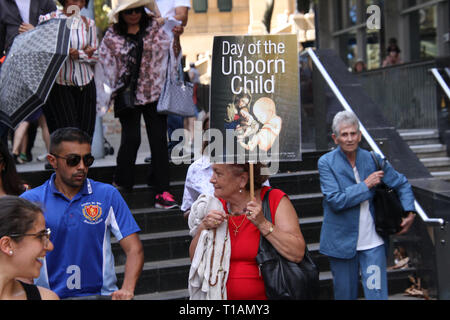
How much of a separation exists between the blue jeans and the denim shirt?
0.35 ft

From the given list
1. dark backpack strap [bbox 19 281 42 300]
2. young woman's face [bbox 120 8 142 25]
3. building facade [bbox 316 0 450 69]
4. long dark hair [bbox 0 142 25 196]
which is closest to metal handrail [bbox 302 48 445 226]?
young woman's face [bbox 120 8 142 25]

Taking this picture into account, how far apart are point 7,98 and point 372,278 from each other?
316cm

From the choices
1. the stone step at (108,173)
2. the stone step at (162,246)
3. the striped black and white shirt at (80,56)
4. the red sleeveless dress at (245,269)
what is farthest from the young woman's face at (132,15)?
the red sleeveless dress at (245,269)

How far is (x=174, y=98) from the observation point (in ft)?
22.4

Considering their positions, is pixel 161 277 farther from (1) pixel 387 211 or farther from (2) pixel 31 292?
(2) pixel 31 292

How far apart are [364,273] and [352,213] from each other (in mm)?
461

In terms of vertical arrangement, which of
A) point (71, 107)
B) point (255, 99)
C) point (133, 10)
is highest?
point (133, 10)

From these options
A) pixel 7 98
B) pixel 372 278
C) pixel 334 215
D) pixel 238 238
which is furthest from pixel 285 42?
pixel 7 98

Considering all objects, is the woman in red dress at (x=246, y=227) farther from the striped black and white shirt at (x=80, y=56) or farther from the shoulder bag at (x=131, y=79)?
the shoulder bag at (x=131, y=79)

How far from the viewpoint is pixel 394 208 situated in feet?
17.9

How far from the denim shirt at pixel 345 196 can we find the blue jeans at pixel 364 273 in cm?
11

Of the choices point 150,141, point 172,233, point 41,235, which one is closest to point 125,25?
point 150,141

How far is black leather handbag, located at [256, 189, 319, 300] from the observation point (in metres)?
3.90

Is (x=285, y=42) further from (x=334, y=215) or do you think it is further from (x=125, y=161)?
(x=125, y=161)
